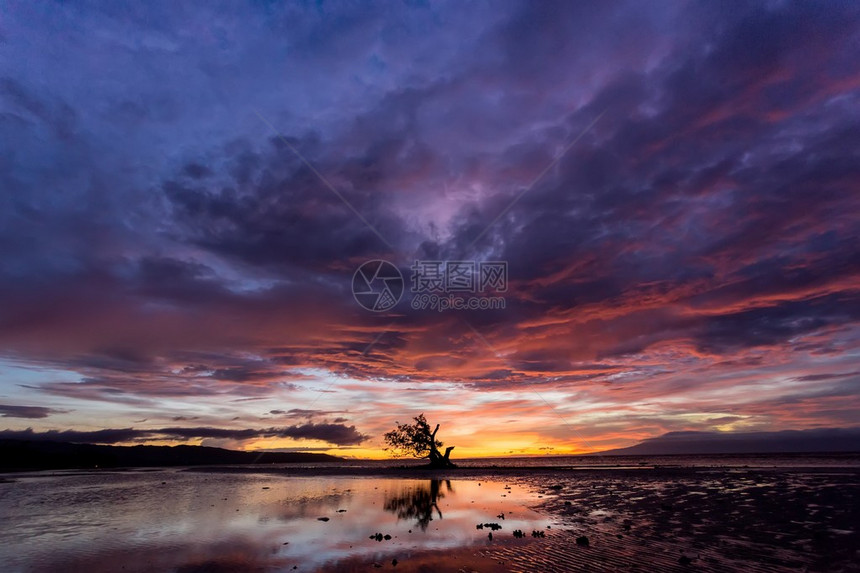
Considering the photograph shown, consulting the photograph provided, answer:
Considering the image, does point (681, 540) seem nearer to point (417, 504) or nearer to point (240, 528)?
point (417, 504)

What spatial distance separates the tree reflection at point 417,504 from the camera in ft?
89.9

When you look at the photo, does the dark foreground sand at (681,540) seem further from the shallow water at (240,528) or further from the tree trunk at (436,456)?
the tree trunk at (436,456)

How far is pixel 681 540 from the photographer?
19.6 meters

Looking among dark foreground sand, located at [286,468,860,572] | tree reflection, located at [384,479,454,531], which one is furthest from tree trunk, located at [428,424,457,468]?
dark foreground sand, located at [286,468,860,572]

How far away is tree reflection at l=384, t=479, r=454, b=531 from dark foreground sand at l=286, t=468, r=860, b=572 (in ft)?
22.8

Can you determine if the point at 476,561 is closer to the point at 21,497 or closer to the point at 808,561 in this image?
the point at 808,561

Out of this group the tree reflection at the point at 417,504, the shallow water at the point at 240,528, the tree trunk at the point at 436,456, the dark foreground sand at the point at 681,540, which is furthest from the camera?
the tree trunk at the point at 436,456

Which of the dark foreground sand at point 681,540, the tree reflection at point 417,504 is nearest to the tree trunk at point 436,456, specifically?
the tree reflection at point 417,504

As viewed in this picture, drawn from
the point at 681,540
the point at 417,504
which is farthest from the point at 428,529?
the point at 681,540

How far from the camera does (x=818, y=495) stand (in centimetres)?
3253

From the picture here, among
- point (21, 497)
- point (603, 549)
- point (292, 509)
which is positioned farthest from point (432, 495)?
point (21, 497)

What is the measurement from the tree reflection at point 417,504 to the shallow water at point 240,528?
7cm

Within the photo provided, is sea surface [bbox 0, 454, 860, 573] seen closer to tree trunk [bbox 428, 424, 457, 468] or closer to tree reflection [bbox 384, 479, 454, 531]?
tree reflection [bbox 384, 479, 454, 531]

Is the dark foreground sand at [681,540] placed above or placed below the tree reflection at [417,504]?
above
